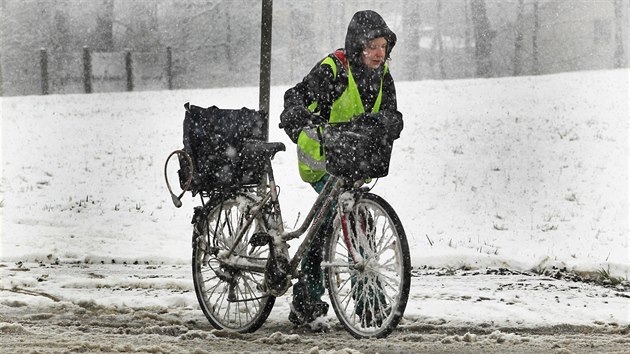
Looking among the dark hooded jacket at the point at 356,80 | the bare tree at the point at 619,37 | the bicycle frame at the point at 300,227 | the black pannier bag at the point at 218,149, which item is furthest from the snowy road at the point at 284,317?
the bare tree at the point at 619,37

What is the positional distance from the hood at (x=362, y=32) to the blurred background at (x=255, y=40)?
1995 centimetres

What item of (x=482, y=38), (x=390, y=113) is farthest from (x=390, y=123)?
(x=482, y=38)

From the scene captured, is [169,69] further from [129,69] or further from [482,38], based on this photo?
[482,38]

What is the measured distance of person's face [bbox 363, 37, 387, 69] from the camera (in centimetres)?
591

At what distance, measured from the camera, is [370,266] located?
5652mm

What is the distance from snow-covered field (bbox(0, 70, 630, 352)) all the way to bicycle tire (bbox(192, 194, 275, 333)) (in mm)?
295

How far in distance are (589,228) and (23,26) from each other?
21060 mm

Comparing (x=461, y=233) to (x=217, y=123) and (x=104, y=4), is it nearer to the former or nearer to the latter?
(x=217, y=123)

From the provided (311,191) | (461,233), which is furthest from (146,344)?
(311,191)

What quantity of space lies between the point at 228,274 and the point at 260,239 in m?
0.50

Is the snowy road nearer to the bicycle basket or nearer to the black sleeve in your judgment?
the bicycle basket

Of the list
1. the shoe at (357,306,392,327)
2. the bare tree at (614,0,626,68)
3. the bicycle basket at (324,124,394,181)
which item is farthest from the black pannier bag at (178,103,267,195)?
the bare tree at (614,0,626,68)

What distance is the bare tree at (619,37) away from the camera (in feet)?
91.5

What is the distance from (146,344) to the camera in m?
5.85
